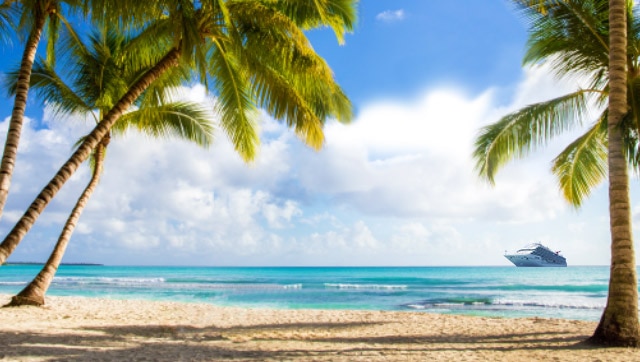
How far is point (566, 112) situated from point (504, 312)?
9217mm

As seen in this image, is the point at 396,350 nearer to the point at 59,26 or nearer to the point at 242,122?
the point at 242,122

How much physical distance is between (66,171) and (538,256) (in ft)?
219

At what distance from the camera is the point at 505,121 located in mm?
8836

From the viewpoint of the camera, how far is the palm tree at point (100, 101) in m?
10.1

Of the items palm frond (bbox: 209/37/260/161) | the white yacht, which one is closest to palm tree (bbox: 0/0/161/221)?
palm frond (bbox: 209/37/260/161)

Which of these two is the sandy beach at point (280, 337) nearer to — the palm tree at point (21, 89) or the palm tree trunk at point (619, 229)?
the palm tree trunk at point (619, 229)

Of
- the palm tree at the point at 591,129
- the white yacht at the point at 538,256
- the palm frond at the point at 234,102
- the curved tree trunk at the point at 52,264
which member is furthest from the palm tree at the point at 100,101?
the white yacht at the point at 538,256

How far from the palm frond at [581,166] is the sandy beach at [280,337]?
277cm

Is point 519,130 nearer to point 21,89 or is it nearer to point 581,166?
point 581,166

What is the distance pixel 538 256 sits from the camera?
208 ft

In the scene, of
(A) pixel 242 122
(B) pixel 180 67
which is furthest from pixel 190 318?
(B) pixel 180 67

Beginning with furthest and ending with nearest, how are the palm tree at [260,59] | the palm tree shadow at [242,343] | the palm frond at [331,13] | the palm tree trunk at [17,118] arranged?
the palm frond at [331,13] → the palm tree at [260,59] → the palm tree trunk at [17,118] → the palm tree shadow at [242,343]

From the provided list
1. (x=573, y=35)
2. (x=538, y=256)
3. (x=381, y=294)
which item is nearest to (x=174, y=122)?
(x=573, y=35)

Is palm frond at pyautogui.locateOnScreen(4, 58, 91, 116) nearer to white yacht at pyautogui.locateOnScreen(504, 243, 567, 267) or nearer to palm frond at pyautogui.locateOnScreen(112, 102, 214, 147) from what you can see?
palm frond at pyautogui.locateOnScreen(112, 102, 214, 147)
